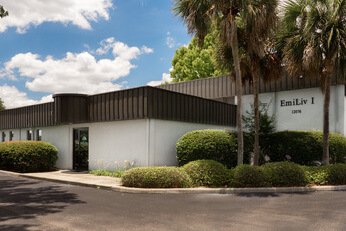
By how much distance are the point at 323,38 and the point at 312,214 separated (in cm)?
831

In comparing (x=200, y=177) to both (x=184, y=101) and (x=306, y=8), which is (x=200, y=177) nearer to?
(x=184, y=101)

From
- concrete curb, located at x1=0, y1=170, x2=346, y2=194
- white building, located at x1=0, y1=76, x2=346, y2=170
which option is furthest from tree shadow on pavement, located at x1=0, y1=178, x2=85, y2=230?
white building, located at x1=0, y1=76, x2=346, y2=170

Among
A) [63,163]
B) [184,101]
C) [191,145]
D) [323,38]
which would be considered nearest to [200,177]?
[191,145]

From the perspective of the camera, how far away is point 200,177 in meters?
13.5

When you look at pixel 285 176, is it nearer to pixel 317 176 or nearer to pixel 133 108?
pixel 317 176

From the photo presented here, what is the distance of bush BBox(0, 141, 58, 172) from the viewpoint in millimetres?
19734

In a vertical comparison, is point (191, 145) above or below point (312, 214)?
above

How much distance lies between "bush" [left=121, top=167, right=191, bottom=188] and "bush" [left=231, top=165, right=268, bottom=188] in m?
1.62

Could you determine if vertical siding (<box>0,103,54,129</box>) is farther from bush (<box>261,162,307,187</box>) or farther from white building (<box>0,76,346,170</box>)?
bush (<box>261,162,307,187</box>)

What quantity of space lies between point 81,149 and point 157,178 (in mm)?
9115

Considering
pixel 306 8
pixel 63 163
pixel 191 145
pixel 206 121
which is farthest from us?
pixel 63 163

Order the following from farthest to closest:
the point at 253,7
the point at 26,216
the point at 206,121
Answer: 1. the point at 206,121
2. the point at 253,7
3. the point at 26,216

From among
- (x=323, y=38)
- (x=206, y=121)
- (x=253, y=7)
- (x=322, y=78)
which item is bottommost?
(x=206, y=121)

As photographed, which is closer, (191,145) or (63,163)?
(191,145)
